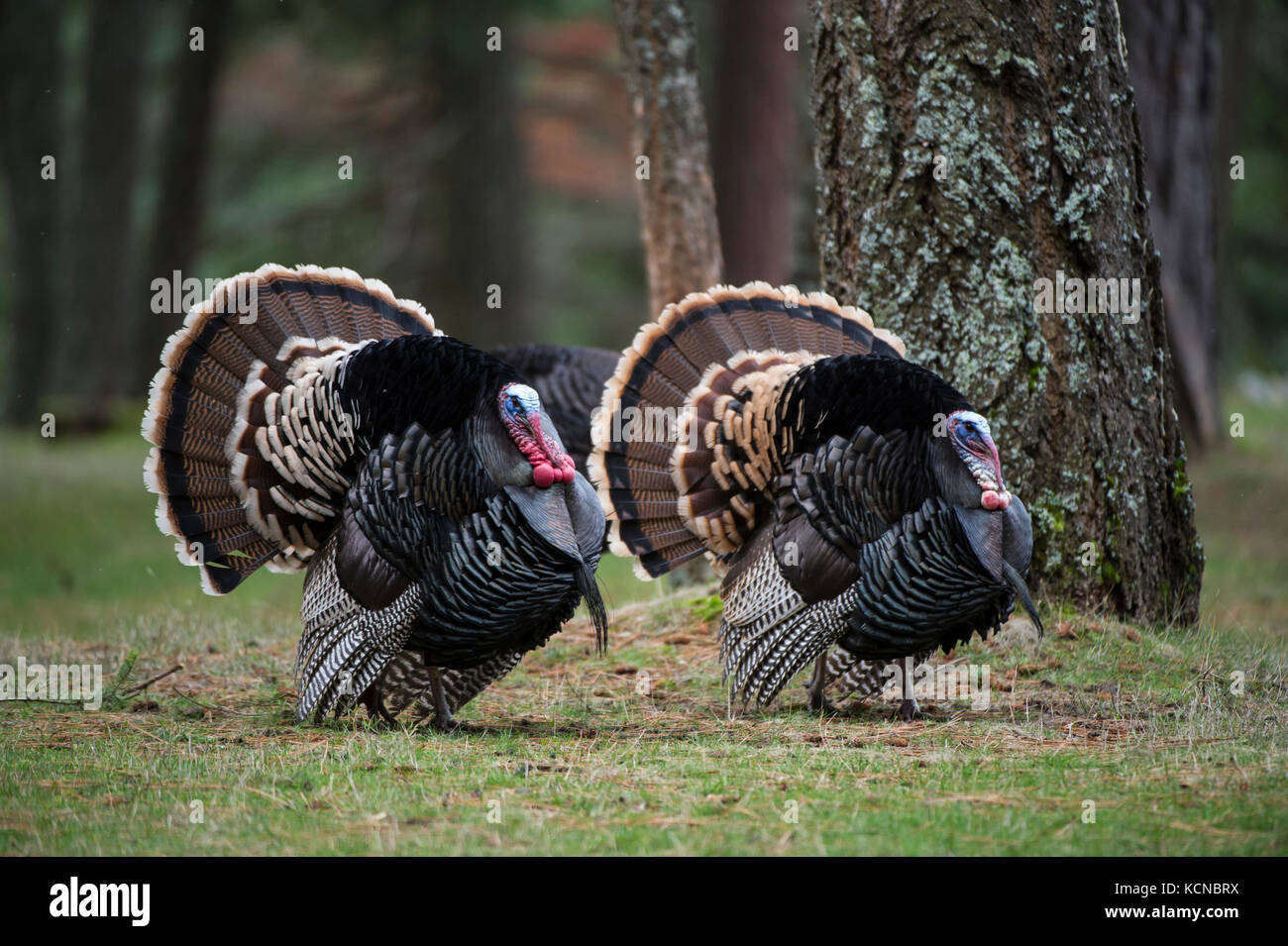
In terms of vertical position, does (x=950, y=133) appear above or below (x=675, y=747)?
above

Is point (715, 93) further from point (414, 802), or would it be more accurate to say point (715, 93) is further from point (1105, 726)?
point (414, 802)

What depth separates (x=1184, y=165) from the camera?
10.7 metres

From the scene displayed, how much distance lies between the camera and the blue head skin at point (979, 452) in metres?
4.59

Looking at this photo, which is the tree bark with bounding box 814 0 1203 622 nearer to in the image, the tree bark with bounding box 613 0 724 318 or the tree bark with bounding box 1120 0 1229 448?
the tree bark with bounding box 613 0 724 318

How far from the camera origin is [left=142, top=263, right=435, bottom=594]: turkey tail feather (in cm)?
495

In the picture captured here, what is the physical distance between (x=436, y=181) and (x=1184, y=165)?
973cm

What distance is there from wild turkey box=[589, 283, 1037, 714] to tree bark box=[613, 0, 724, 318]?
8.72 ft

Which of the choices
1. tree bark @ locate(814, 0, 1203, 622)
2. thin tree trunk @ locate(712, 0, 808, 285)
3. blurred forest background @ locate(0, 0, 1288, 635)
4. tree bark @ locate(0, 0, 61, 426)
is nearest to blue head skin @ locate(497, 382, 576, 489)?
tree bark @ locate(814, 0, 1203, 622)

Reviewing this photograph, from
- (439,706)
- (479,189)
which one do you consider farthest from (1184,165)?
(479,189)

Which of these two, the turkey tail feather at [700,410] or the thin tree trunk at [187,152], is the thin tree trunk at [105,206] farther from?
the turkey tail feather at [700,410]

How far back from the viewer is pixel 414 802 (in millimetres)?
3711

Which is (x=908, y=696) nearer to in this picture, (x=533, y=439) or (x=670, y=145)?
(x=533, y=439)

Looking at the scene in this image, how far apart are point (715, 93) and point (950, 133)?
21.5 feet

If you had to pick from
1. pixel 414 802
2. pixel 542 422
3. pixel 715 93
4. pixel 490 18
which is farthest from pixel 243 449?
pixel 490 18
